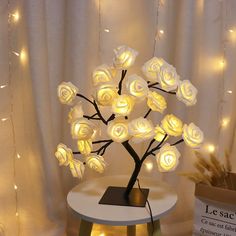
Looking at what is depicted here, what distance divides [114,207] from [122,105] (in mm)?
383

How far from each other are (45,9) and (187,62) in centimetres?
65

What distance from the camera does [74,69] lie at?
1.48 meters

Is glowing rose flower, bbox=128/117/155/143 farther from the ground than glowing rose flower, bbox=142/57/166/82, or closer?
closer

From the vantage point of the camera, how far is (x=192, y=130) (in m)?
1.19

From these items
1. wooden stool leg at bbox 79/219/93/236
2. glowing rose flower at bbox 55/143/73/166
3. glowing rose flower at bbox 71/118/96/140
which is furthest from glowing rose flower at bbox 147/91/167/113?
wooden stool leg at bbox 79/219/93/236

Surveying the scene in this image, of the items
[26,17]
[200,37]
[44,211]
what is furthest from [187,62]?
[44,211]

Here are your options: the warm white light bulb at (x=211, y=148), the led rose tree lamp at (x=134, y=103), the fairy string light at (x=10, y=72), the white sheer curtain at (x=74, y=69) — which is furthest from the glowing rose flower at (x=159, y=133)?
the fairy string light at (x=10, y=72)

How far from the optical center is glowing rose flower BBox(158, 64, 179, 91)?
112cm

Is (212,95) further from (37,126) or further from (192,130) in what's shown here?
(37,126)

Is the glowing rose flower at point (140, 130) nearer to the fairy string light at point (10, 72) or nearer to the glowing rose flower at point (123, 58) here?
the glowing rose flower at point (123, 58)

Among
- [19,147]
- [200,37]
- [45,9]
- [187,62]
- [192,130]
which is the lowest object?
[19,147]

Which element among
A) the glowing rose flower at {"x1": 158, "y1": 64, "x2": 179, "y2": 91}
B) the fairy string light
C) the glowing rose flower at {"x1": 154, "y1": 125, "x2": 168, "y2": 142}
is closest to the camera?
the glowing rose flower at {"x1": 158, "y1": 64, "x2": 179, "y2": 91}

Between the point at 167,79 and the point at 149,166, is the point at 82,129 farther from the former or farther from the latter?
the point at 149,166

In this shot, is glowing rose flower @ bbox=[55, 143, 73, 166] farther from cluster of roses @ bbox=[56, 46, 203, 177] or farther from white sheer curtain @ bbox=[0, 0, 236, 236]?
white sheer curtain @ bbox=[0, 0, 236, 236]
